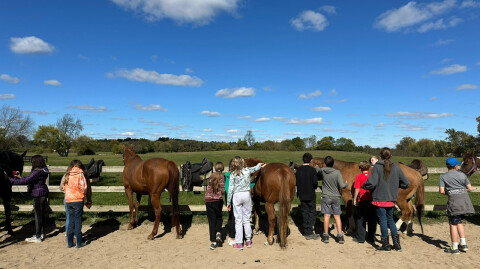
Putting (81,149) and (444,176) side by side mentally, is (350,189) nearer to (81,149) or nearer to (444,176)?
(444,176)

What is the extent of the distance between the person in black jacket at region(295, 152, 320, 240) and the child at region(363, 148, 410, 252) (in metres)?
1.17

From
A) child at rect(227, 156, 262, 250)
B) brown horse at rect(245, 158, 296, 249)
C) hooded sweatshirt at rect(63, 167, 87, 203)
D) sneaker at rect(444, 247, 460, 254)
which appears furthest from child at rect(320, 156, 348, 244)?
hooded sweatshirt at rect(63, 167, 87, 203)

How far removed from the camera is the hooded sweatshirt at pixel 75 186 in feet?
18.1

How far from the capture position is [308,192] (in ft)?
20.2

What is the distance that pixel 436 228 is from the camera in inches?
281

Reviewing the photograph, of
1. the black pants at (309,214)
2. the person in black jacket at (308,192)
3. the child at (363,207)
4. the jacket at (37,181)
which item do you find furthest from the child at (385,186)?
the jacket at (37,181)

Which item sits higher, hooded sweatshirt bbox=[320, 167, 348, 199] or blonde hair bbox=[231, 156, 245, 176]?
blonde hair bbox=[231, 156, 245, 176]

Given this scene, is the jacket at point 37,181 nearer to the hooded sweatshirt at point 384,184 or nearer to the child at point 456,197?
the hooded sweatshirt at point 384,184

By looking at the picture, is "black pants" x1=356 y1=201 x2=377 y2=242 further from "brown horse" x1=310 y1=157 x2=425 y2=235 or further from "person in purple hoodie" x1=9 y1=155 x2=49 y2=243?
"person in purple hoodie" x1=9 y1=155 x2=49 y2=243

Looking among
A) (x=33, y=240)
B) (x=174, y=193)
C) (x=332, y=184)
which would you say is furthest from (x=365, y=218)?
(x=33, y=240)

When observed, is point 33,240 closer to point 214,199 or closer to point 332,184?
point 214,199

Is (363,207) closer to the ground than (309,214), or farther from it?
farther from it

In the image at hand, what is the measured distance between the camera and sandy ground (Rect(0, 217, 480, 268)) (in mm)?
4902

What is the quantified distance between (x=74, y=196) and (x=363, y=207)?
20.5ft
